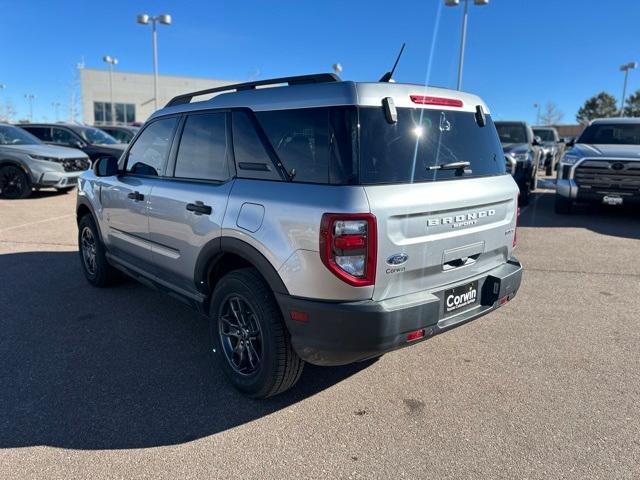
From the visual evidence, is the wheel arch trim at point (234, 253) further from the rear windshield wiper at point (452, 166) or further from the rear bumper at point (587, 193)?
the rear bumper at point (587, 193)

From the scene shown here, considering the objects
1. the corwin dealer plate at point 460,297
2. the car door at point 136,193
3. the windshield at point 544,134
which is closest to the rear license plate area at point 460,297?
the corwin dealer plate at point 460,297

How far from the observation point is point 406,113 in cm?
286

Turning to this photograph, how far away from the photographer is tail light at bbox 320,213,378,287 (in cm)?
251

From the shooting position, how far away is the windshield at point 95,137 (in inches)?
596

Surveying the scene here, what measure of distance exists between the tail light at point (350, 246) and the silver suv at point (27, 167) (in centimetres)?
1116

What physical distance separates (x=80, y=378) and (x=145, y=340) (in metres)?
0.68

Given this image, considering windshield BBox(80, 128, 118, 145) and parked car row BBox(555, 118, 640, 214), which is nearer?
parked car row BBox(555, 118, 640, 214)

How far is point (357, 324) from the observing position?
8.44ft

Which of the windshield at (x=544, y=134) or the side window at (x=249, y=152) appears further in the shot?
the windshield at (x=544, y=134)

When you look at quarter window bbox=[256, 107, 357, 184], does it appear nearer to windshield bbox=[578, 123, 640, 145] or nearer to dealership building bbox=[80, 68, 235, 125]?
windshield bbox=[578, 123, 640, 145]

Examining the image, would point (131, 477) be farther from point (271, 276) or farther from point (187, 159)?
point (187, 159)

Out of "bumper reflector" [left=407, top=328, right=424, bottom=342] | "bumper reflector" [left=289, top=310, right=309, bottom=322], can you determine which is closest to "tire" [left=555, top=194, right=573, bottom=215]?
"bumper reflector" [left=407, top=328, right=424, bottom=342]

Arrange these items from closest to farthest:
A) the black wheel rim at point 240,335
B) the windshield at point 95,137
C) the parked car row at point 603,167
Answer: the black wheel rim at point 240,335
the parked car row at point 603,167
the windshield at point 95,137

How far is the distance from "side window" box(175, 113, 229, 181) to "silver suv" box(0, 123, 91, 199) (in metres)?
9.44
